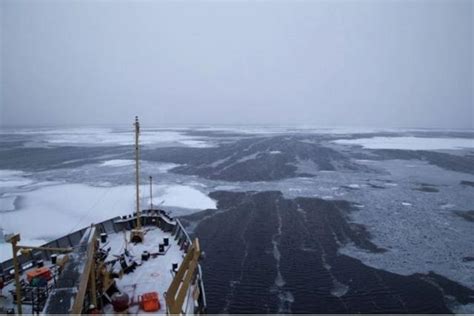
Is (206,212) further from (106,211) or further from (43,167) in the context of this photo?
(43,167)

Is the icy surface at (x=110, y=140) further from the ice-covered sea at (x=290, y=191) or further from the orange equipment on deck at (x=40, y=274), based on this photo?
the orange equipment on deck at (x=40, y=274)

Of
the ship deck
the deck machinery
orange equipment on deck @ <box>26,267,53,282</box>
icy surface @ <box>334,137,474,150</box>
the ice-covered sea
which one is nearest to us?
the deck machinery

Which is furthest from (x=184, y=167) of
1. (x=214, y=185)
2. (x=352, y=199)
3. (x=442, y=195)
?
(x=442, y=195)

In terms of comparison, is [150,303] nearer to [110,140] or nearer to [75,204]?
[75,204]

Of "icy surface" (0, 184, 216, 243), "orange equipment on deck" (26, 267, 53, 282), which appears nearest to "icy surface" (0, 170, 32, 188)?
"icy surface" (0, 184, 216, 243)

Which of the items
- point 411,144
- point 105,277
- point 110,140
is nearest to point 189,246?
point 105,277

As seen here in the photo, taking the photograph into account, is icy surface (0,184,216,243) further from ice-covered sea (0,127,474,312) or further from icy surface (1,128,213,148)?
icy surface (1,128,213,148)

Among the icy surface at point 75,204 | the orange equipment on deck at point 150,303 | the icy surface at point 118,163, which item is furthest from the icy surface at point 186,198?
the orange equipment on deck at point 150,303
